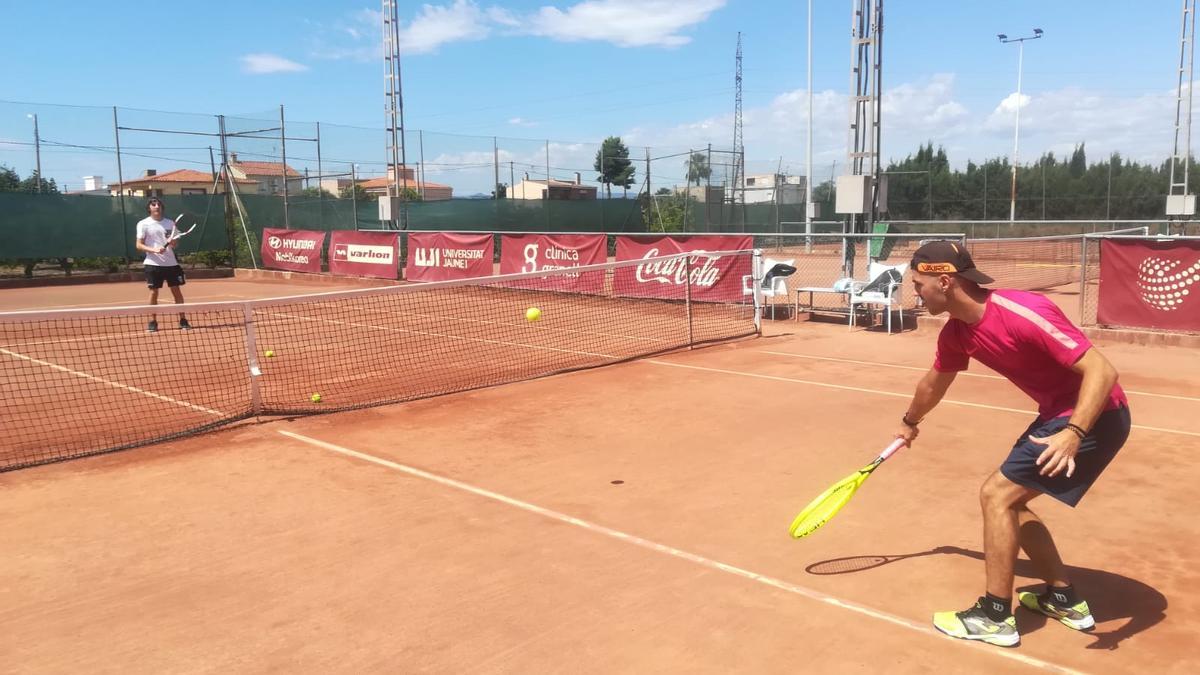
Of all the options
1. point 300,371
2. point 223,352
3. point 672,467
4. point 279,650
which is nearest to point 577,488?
point 672,467

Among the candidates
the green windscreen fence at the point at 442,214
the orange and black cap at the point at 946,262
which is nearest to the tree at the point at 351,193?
the green windscreen fence at the point at 442,214

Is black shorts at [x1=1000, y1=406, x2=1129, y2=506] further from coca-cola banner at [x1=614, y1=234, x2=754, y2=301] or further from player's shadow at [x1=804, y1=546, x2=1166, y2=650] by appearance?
coca-cola banner at [x1=614, y1=234, x2=754, y2=301]

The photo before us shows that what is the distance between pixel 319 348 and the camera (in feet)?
39.0

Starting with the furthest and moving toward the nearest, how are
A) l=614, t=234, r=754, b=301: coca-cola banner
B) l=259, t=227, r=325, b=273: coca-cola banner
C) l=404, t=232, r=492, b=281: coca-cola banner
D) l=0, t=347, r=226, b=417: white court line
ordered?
1. l=259, t=227, r=325, b=273: coca-cola banner
2. l=404, t=232, r=492, b=281: coca-cola banner
3. l=614, t=234, r=754, b=301: coca-cola banner
4. l=0, t=347, r=226, b=417: white court line


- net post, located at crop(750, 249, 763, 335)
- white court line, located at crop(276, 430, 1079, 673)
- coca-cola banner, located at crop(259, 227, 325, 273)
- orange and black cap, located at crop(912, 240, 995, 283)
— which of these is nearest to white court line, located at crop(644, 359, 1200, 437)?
net post, located at crop(750, 249, 763, 335)

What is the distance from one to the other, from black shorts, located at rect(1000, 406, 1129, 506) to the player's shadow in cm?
66

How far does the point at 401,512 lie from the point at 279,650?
5.52 ft

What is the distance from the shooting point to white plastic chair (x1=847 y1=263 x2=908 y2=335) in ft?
42.8

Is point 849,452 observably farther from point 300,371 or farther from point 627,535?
point 300,371

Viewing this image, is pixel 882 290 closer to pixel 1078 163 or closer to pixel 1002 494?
pixel 1002 494

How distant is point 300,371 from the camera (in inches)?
402

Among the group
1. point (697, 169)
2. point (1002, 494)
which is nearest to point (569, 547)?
point (1002, 494)

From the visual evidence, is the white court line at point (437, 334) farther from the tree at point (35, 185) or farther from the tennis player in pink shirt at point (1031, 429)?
the tree at point (35, 185)

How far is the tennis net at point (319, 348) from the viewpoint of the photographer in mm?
7797
